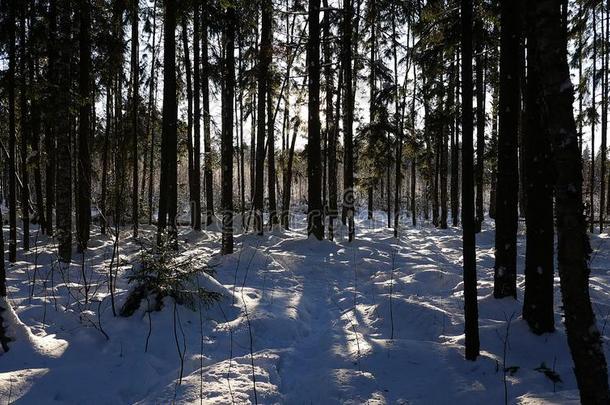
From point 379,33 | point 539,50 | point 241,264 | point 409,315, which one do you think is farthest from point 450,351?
point 379,33

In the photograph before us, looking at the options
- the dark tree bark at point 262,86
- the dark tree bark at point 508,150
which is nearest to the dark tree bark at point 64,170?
the dark tree bark at point 262,86

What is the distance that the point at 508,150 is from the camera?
5949 mm

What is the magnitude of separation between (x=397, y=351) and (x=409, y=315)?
139cm

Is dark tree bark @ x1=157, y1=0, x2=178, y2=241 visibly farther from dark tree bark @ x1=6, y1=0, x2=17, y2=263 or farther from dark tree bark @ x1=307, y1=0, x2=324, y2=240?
dark tree bark @ x1=307, y1=0, x2=324, y2=240

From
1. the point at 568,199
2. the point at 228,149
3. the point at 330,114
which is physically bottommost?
the point at 568,199

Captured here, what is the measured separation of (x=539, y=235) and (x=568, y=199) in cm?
266

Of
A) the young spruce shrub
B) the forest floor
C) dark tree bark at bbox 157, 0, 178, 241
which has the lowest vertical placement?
the forest floor

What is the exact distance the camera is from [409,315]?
591 cm

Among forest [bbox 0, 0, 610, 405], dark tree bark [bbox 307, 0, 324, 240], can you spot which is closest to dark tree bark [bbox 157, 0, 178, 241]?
forest [bbox 0, 0, 610, 405]

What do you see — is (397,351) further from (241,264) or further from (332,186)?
(332,186)

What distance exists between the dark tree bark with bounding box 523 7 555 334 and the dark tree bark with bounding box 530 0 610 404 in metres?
2.37

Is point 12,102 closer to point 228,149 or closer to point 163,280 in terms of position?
point 228,149

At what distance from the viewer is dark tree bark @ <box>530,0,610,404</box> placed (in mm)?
2582

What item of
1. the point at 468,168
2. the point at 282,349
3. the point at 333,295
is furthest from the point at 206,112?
the point at 468,168
